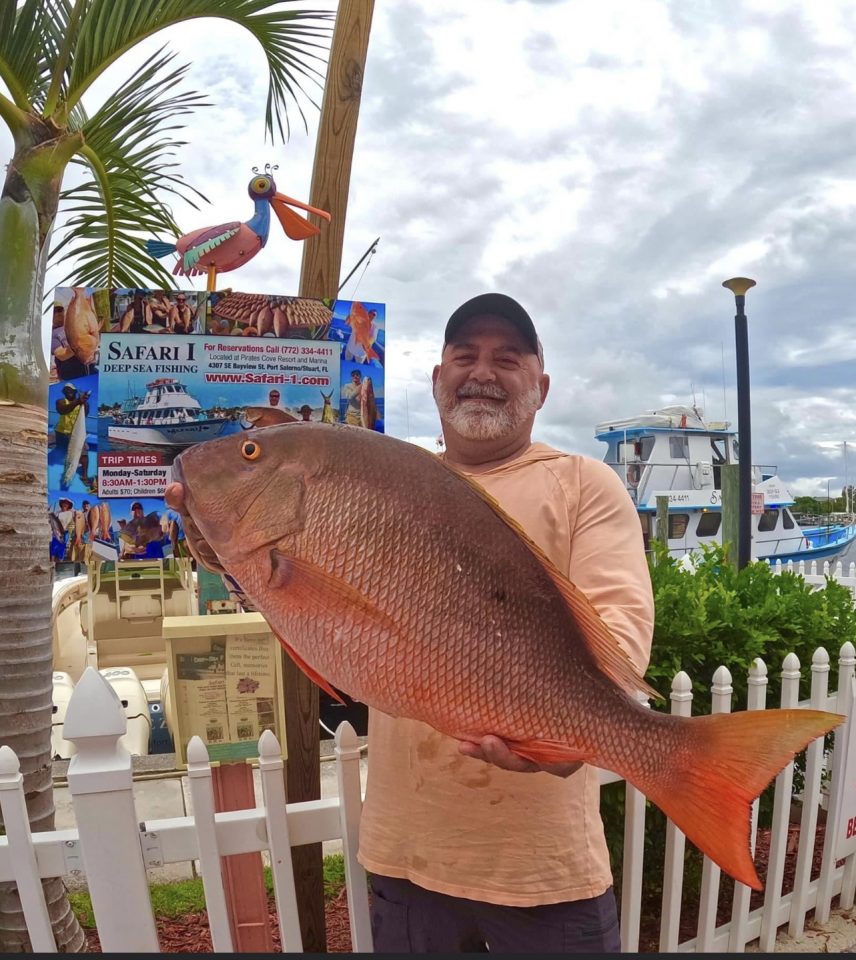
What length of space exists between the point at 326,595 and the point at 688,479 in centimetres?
2329

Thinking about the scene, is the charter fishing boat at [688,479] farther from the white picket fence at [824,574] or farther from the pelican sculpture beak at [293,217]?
the pelican sculpture beak at [293,217]

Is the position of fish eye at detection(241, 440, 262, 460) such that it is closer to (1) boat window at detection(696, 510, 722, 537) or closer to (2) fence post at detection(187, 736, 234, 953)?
(2) fence post at detection(187, 736, 234, 953)

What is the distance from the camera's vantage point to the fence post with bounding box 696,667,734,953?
2.72 meters

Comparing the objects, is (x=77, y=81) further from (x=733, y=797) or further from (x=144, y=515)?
(x=733, y=797)

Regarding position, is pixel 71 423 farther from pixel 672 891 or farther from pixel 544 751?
pixel 672 891

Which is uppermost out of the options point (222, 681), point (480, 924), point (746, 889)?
point (222, 681)


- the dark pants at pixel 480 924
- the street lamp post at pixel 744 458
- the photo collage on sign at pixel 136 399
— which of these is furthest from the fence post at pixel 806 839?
the street lamp post at pixel 744 458

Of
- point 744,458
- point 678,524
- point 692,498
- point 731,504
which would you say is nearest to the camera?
point 744,458

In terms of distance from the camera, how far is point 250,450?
130 centimetres

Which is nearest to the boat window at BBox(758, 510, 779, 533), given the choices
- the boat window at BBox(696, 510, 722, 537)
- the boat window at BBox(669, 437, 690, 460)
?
the boat window at BBox(696, 510, 722, 537)

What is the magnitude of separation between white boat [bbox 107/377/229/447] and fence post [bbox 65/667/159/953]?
57 cm

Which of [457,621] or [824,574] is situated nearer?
[457,621]

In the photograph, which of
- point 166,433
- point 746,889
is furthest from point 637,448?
point 166,433

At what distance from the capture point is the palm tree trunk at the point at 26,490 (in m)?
2.47
